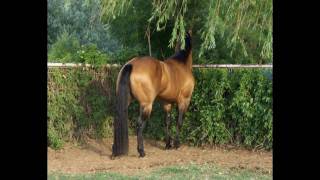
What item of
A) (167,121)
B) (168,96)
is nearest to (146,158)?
(168,96)

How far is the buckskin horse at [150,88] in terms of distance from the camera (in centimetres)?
718

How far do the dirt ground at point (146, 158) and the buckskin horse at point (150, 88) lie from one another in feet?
0.86

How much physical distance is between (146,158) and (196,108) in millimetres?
1631

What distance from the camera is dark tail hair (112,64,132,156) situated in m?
7.10

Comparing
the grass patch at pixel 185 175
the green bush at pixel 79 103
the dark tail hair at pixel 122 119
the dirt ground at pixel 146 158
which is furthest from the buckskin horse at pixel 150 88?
the green bush at pixel 79 103

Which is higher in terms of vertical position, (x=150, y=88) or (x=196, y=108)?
(x=150, y=88)

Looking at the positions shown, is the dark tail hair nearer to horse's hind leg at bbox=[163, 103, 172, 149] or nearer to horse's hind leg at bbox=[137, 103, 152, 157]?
horse's hind leg at bbox=[137, 103, 152, 157]

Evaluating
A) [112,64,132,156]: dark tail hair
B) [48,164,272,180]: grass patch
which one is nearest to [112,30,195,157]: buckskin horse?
[112,64,132,156]: dark tail hair

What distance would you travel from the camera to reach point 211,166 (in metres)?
6.97

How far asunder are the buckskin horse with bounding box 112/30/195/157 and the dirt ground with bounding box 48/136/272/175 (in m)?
0.26

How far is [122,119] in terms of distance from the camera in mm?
7098

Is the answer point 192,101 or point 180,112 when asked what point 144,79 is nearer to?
point 180,112
